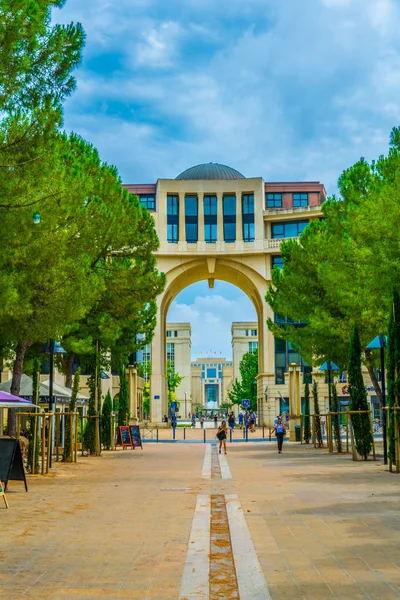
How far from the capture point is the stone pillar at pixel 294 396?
130 feet

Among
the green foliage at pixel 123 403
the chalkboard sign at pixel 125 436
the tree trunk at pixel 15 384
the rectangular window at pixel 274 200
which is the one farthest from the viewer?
the rectangular window at pixel 274 200

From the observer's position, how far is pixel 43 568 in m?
7.15

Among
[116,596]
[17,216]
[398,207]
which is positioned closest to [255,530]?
[116,596]

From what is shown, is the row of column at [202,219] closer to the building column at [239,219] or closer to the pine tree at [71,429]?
the building column at [239,219]

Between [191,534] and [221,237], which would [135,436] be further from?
[221,237]

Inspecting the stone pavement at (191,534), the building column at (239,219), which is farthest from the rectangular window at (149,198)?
the stone pavement at (191,534)

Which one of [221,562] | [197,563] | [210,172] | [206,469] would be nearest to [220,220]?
[210,172]

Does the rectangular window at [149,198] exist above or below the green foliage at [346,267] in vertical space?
above

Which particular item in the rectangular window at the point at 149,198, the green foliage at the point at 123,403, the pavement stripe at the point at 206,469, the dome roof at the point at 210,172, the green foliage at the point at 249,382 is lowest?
the pavement stripe at the point at 206,469

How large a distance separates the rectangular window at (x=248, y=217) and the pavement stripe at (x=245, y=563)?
5983 centimetres

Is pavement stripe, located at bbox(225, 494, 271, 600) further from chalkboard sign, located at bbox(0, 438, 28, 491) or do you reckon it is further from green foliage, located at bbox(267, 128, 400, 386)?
green foliage, located at bbox(267, 128, 400, 386)

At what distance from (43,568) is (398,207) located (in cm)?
1687

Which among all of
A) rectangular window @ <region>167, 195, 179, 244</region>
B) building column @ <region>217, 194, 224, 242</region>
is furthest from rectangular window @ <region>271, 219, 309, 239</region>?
rectangular window @ <region>167, 195, 179, 244</region>

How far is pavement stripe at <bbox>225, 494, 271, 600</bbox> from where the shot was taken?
19.9 feet
